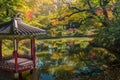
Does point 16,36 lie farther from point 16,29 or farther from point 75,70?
point 75,70

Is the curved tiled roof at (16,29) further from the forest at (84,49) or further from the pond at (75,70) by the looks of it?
the forest at (84,49)

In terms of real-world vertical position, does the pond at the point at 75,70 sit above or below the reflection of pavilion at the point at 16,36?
below

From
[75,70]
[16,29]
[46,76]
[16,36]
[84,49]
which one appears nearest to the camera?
[16,36]

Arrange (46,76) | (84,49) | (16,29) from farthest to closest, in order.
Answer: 1. (84,49)
2. (46,76)
3. (16,29)

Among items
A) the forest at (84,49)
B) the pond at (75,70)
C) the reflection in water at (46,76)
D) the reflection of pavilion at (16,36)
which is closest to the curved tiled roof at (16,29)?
the reflection of pavilion at (16,36)

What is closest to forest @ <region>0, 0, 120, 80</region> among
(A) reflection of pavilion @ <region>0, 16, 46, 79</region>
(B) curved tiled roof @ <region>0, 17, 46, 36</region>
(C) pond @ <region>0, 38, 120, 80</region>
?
(C) pond @ <region>0, 38, 120, 80</region>

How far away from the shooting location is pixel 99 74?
20094 millimetres

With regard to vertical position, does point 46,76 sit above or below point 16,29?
below

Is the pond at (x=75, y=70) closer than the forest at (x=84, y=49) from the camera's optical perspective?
Yes

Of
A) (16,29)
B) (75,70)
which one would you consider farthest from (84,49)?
(16,29)

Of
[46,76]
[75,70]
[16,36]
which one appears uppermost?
[16,36]

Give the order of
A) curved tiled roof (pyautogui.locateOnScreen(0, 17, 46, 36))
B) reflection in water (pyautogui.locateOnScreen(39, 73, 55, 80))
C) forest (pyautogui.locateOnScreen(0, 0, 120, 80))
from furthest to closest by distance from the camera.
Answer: forest (pyautogui.locateOnScreen(0, 0, 120, 80))
reflection in water (pyautogui.locateOnScreen(39, 73, 55, 80))
curved tiled roof (pyautogui.locateOnScreen(0, 17, 46, 36))

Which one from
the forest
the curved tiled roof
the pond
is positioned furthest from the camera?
the forest

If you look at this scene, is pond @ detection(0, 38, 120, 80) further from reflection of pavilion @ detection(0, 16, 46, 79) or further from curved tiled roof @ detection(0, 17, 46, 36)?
curved tiled roof @ detection(0, 17, 46, 36)
